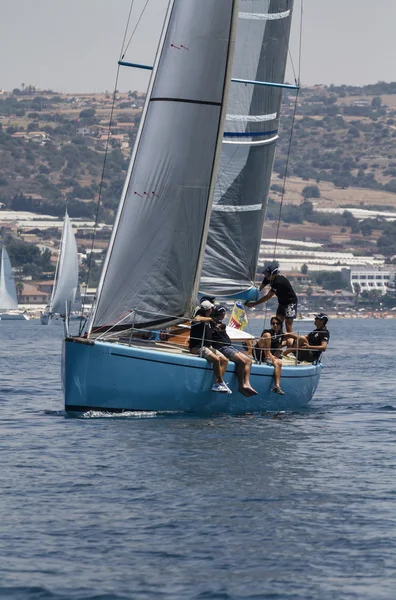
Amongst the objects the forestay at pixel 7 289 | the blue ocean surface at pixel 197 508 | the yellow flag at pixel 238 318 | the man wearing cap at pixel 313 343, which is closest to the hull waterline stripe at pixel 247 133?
the yellow flag at pixel 238 318

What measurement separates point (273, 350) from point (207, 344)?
191 cm

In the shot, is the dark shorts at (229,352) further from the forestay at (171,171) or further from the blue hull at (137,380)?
the forestay at (171,171)

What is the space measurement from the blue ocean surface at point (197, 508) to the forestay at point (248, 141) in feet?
13.5

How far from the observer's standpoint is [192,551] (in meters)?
11.4

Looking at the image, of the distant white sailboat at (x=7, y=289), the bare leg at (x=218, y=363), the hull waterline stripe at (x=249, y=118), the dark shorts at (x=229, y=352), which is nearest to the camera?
the bare leg at (x=218, y=363)

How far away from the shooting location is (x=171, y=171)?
1917 centimetres

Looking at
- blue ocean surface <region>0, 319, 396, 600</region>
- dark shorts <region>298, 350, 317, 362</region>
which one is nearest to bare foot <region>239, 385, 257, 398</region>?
blue ocean surface <region>0, 319, 396, 600</region>

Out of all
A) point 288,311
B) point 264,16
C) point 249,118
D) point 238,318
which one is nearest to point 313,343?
point 288,311

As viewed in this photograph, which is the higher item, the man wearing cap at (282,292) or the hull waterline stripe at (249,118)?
the hull waterline stripe at (249,118)

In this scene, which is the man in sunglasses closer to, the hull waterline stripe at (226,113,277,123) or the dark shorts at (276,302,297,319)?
the dark shorts at (276,302,297,319)

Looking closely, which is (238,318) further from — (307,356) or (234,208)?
(234,208)

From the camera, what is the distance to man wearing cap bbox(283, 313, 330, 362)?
69.2 feet

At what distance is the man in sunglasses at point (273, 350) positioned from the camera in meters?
19.9

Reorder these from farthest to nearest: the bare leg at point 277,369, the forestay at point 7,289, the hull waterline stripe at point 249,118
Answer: the forestay at point 7,289, the hull waterline stripe at point 249,118, the bare leg at point 277,369
